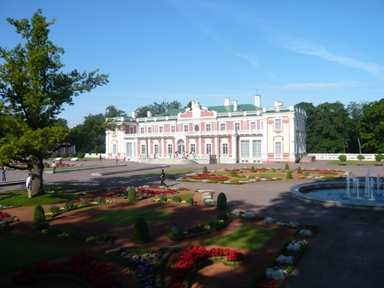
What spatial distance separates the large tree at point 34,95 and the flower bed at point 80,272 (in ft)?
29.2

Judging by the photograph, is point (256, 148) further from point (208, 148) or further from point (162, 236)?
point (162, 236)

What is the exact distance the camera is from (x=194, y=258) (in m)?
9.46

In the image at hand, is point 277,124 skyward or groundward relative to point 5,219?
skyward

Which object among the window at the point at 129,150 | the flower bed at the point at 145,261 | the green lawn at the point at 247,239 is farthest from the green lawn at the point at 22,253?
the window at the point at 129,150

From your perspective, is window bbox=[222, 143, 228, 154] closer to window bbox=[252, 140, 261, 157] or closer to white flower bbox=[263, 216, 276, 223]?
window bbox=[252, 140, 261, 157]

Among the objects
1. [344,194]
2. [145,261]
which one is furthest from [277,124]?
[145,261]

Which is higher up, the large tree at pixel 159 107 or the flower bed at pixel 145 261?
the large tree at pixel 159 107

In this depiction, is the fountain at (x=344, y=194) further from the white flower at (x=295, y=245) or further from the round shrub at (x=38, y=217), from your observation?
the round shrub at (x=38, y=217)

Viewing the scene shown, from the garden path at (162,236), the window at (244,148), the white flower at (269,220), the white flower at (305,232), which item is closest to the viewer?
the garden path at (162,236)

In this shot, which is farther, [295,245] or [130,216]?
[130,216]

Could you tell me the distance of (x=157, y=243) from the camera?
37.9ft

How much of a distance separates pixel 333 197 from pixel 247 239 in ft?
32.5

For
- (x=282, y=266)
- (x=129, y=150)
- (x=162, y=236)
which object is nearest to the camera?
(x=282, y=266)

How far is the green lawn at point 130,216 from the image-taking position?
14.5 metres
